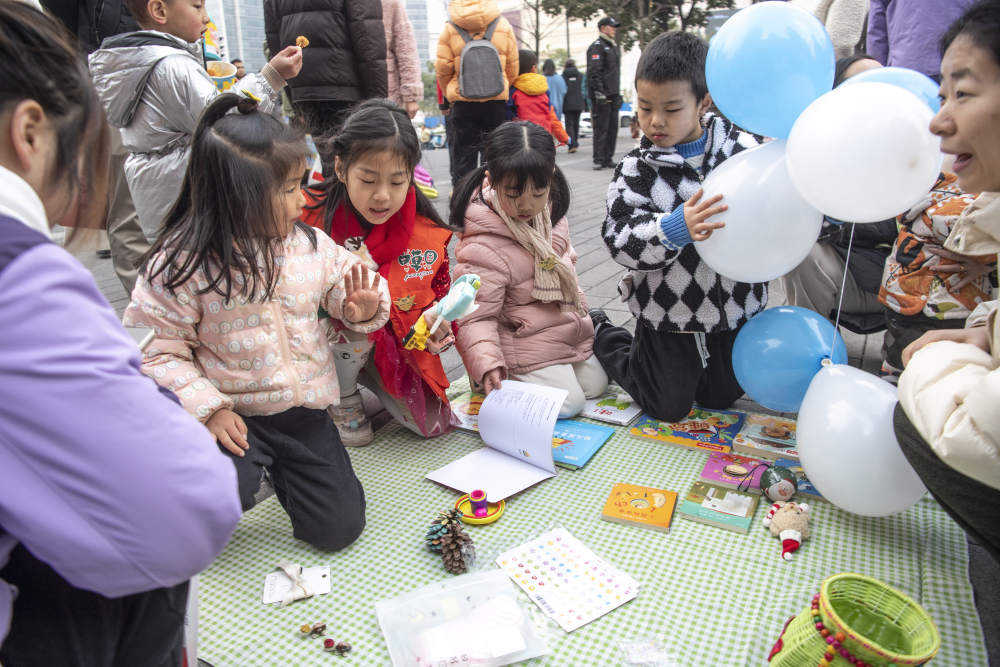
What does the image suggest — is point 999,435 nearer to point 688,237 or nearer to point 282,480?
point 688,237

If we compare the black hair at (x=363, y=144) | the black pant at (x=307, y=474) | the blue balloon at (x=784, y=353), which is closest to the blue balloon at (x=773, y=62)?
the blue balloon at (x=784, y=353)

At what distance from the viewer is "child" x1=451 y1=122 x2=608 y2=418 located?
2.04 metres

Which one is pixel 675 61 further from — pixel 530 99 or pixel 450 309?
pixel 530 99

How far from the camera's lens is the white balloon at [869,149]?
1.29 metres

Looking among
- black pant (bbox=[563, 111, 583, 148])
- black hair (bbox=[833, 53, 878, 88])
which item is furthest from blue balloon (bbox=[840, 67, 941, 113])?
black pant (bbox=[563, 111, 583, 148])

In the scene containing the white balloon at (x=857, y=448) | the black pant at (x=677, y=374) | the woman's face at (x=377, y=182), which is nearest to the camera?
the white balloon at (x=857, y=448)

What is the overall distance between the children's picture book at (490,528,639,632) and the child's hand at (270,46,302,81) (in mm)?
1734

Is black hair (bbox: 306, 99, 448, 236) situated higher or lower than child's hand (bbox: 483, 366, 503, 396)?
higher

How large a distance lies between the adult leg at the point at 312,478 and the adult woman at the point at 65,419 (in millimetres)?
731

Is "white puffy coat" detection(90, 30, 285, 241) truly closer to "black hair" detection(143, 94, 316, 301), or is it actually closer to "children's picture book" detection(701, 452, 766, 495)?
"black hair" detection(143, 94, 316, 301)

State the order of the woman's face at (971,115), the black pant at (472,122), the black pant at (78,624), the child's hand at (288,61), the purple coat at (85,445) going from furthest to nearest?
1. the black pant at (472,122)
2. the child's hand at (288,61)
3. the woman's face at (971,115)
4. the black pant at (78,624)
5. the purple coat at (85,445)

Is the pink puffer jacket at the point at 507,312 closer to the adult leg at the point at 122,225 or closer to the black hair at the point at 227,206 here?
the black hair at the point at 227,206

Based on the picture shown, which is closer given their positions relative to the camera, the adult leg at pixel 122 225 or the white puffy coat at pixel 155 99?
the white puffy coat at pixel 155 99

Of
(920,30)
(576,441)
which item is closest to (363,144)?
(576,441)
